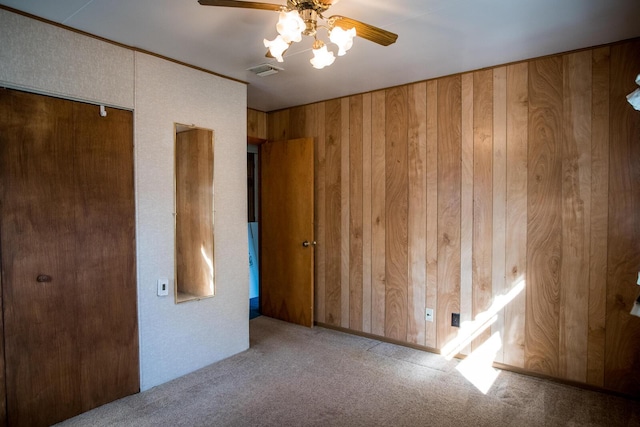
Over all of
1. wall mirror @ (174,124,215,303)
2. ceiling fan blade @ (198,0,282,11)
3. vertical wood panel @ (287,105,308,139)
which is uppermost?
vertical wood panel @ (287,105,308,139)

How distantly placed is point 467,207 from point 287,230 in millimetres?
2003

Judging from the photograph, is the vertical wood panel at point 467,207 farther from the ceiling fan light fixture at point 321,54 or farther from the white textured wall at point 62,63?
the white textured wall at point 62,63

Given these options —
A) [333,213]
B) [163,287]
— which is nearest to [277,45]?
[163,287]

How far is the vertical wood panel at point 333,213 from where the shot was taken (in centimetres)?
405

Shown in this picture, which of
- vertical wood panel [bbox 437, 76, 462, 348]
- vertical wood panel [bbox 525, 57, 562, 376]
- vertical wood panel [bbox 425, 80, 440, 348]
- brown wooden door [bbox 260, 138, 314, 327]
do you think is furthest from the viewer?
brown wooden door [bbox 260, 138, 314, 327]

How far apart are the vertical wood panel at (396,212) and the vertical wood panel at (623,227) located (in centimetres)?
155

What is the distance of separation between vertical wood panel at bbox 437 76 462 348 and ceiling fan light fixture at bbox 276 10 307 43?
2124 millimetres

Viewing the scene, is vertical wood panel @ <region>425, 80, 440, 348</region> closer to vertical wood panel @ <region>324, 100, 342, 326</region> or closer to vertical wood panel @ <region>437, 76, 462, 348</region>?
vertical wood panel @ <region>437, 76, 462, 348</region>

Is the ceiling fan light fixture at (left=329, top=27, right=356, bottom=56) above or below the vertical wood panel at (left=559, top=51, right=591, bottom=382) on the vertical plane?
above

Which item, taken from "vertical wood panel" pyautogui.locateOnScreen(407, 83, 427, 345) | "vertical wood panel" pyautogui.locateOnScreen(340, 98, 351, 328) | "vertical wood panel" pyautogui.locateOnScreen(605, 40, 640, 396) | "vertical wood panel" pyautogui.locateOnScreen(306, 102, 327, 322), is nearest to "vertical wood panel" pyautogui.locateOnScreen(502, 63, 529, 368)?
"vertical wood panel" pyautogui.locateOnScreen(605, 40, 640, 396)

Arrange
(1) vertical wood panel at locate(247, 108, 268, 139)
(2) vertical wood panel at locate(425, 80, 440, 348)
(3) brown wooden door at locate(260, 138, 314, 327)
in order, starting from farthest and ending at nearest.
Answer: (1) vertical wood panel at locate(247, 108, 268, 139) → (3) brown wooden door at locate(260, 138, 314, 327) → (2) vertical wood panel at locate(425, 80, 440, 348)

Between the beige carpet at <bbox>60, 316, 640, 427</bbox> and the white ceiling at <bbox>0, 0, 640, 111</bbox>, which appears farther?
the beige carpet at <bbox>60, 316, 640, 427</bbox>

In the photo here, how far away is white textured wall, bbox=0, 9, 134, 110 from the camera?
7.02 ft

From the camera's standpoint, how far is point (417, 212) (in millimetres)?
3506
